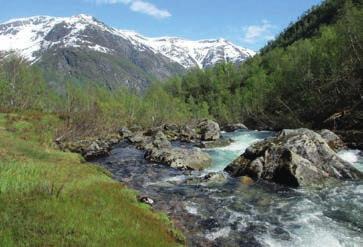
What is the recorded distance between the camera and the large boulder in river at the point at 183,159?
47.2m

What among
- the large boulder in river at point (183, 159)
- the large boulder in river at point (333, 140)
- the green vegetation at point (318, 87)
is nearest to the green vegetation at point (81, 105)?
the large boulder in river at point (183, 159)

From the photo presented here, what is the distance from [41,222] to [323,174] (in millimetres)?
26798

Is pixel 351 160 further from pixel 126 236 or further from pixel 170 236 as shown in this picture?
pixel 126 236

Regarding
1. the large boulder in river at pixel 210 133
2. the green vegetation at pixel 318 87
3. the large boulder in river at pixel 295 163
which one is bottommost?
the large boulder in river at pixel 210 133

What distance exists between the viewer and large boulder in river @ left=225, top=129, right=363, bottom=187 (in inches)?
1419

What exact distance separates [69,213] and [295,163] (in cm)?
2350

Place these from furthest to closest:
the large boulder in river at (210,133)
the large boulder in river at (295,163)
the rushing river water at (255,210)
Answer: the large boulder in river at (210,133)
the large boulder in river at (295,163)
the rushing river water at (255,210)

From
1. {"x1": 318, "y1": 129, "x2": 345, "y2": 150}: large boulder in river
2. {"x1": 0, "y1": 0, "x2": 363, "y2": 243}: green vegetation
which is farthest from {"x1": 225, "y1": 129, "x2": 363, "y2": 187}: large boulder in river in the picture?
{"x1": 0, "y1": 0, "x2": 363, "y2": 243}: green vegetation

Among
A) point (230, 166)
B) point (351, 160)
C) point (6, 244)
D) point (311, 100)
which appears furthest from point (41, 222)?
point (311, 100)

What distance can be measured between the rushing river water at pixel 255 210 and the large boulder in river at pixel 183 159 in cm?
418

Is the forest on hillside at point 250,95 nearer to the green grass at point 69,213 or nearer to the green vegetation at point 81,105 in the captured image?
the green vegetation at point 81,105

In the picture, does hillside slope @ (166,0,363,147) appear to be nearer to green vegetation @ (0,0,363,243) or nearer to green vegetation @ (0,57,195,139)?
green vegetation @ (0,0,363,243)

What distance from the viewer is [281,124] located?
8762 centimetres

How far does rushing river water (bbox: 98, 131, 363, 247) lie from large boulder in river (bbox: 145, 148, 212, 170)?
4.18 metres
